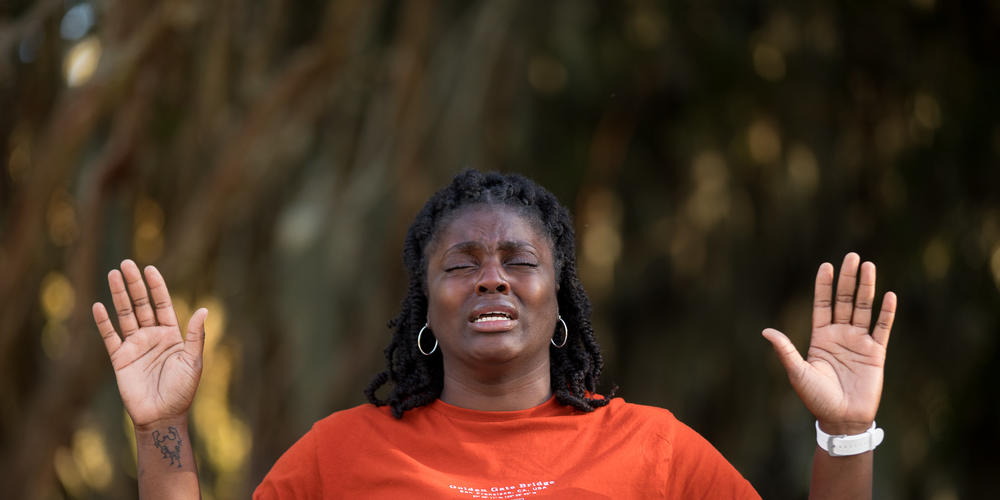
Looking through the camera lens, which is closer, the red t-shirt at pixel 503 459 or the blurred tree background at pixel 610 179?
the red t-shirt at pixel 503 459

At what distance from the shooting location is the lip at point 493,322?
247cm

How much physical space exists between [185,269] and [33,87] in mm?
1778

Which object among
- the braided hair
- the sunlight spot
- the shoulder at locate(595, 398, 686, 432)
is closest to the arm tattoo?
the braided hair

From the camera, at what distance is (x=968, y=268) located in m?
5.00

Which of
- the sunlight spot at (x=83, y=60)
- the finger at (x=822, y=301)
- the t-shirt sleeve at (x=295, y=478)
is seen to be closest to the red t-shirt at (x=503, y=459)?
the t-shirt sleeve at (x=295, y=478)

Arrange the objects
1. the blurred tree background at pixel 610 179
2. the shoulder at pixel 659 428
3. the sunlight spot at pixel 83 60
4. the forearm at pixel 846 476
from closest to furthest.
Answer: the forearm at pixel 846 476 → the shoulder at pixel 659 428 → the blurred tree background at pixel 610 179 → the sunlight spot at pixel 83 60

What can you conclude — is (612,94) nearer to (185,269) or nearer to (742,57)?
(742,57)

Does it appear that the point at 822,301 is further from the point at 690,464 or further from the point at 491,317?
the point at 491,317

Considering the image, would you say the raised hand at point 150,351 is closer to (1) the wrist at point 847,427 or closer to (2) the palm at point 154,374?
(2) the palm at point 154,374

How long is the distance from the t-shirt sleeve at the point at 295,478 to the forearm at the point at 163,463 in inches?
5.8

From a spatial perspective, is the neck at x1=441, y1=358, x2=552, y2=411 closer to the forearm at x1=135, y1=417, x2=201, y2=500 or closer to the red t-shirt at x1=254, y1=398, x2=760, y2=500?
the red t-shirt at x1=254, y1=398, x2=760, y2=500

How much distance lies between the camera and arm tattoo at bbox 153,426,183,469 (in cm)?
237

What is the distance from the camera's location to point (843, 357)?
2.46m

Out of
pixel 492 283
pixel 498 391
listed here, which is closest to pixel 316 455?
pixel 498 391
